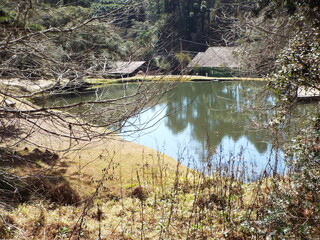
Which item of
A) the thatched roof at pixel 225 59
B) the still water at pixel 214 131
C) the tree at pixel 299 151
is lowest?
Answer: the still water at pixel 214 131

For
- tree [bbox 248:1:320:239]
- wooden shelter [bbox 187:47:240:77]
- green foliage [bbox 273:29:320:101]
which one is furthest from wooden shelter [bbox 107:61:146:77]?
green foliage [bbox 273:29:320:101]

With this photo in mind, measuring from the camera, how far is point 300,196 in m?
3.82

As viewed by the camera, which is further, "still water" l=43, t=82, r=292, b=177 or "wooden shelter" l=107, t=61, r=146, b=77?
"still water" l=43, t=82, r=292, b=177

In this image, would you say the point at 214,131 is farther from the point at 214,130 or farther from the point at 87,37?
the point at 87,37

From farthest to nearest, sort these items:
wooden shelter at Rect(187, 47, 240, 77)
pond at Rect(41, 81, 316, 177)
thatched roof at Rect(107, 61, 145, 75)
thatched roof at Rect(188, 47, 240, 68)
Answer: pond at Rect(41, 81, 316, 177) → wooden shelter at Rect(187, 47, 240, 77) → thatched roof at Rect(188, 47, 240, 68) → thatched roof at Rect(107, 61, 145, 75)

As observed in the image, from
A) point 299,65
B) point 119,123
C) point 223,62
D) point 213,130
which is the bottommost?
point 213,130

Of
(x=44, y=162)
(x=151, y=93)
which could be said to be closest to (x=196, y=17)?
(x=44, y=162)

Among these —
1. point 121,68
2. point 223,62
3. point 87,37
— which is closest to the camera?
point 121,68

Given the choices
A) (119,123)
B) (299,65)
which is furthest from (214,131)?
(119,123)

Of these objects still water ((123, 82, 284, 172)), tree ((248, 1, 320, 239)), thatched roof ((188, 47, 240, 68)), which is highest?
thatched roof ((188, 47, 240, 68))

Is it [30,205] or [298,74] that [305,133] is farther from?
[30,205]

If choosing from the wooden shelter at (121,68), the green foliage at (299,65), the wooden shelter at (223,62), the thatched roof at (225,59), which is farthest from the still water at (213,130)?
the wooden shelter at (121,68)

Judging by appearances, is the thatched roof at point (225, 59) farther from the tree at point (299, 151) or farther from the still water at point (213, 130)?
the tree at point (299, 151)

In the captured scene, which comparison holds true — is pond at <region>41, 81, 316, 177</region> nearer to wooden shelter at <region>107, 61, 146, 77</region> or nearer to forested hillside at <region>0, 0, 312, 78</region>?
forested hillside at <region>0, 0, 312, 78</region>
